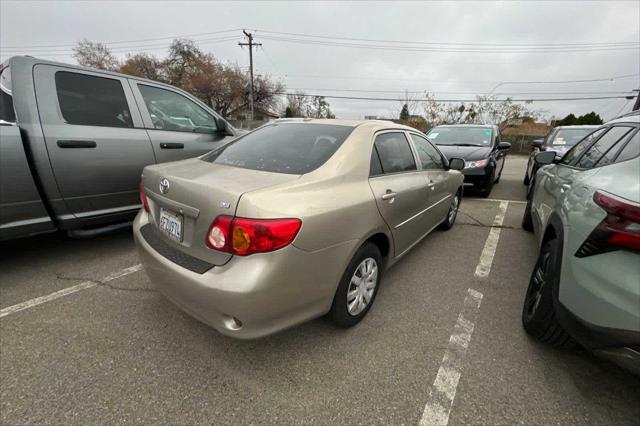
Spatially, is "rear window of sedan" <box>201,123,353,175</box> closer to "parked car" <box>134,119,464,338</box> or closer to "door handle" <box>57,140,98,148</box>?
"parked car" <box>134,119,464,338</box>

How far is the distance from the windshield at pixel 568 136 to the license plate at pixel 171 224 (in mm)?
8750

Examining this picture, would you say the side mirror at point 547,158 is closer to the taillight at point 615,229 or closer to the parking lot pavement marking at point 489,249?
the parking lot pavement marking at point 489,249

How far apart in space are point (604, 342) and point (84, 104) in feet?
14.3

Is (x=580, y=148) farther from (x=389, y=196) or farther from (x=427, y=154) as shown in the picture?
(x=389, y=196)

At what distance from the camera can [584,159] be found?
254 centimetres

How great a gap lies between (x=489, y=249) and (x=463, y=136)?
457cm

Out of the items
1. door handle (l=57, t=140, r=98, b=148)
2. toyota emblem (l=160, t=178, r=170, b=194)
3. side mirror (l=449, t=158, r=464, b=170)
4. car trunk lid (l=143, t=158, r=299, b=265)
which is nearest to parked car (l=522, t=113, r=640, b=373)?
car trunk lid (l=143, t=158, r=299, b=265)

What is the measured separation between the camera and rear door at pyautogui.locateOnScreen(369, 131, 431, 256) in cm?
226

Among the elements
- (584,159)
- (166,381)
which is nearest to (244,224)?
(166,381)

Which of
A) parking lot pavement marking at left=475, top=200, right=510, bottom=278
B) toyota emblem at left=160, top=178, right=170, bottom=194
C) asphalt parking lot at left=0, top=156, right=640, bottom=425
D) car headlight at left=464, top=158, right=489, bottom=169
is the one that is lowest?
parking lot pavement marking at left=475, top=200, right=510, bottom=278

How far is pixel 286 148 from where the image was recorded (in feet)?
7.43

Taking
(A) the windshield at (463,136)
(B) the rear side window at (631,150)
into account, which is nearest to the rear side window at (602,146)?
(B) the rear side window at (631,150)

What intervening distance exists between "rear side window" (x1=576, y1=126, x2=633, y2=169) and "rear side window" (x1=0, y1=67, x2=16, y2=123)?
4.83 m

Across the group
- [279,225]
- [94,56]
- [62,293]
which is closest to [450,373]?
[279,225]
